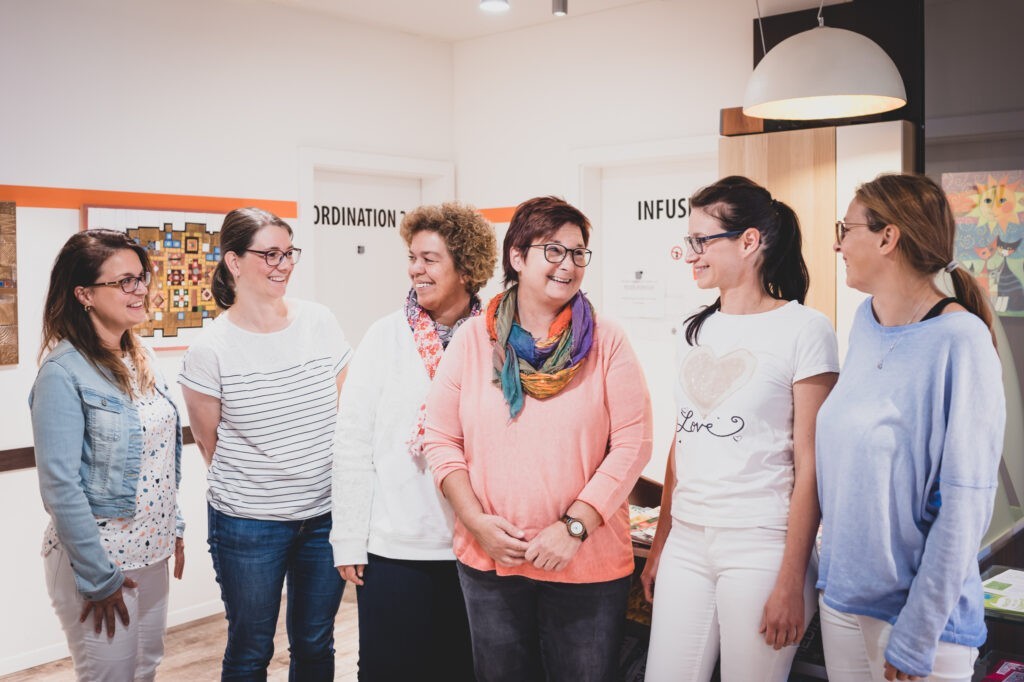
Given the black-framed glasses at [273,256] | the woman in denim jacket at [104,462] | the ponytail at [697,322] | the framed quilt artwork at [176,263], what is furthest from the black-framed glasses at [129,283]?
the framed quilt artwork at [176,263]

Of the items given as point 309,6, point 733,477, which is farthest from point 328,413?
point 309,6

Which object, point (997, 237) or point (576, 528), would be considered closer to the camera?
point (576, 528)

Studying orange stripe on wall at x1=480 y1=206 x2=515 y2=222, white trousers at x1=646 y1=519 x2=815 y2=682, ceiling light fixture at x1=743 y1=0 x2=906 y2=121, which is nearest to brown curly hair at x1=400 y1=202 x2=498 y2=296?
white trousers at x1=646 y1=519 x2=815 y2=682

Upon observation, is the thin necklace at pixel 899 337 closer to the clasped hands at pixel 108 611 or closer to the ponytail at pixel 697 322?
the ponytail at pixel 697 322

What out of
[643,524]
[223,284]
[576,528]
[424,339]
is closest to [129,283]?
[223,284]

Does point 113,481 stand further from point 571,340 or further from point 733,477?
point 733,477

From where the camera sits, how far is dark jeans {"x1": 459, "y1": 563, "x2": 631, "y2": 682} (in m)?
1.89

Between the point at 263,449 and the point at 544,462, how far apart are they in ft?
2.98

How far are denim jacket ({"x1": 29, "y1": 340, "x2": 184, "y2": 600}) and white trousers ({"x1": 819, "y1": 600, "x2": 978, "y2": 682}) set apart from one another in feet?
5.32

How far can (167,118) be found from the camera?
4.11 meters

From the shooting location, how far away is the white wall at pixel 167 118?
3.67 m

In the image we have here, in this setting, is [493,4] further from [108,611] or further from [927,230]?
[108,611]

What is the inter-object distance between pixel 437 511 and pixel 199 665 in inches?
84.3

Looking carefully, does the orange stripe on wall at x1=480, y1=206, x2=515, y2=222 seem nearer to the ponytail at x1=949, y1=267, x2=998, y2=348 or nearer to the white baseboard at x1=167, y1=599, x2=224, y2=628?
the white baseboard at x1=167, y1=599, x2=224, y2=628
